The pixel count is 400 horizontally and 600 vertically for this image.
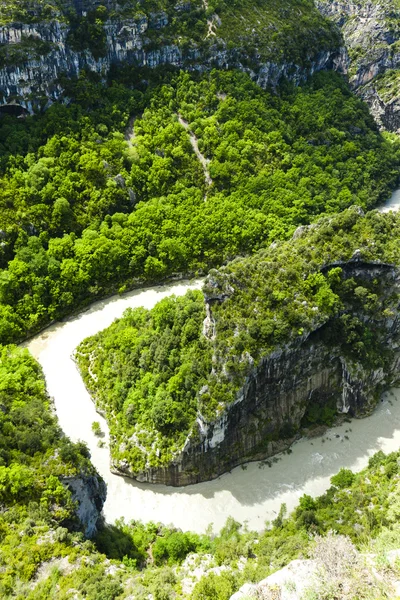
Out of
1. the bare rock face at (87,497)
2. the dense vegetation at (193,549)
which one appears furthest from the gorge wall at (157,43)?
the dense vegetation at (193,549)

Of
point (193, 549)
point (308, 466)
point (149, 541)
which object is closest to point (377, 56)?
point (308, 466)

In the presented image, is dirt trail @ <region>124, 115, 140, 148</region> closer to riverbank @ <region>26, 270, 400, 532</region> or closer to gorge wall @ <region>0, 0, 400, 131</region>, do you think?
gorge wall @ <region>0, 0, 400, 131</region>

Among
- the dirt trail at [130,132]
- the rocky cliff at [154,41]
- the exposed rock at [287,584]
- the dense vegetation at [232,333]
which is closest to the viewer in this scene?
the exposed rock at [287,584]

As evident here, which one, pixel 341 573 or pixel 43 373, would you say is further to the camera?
pixel 43 373

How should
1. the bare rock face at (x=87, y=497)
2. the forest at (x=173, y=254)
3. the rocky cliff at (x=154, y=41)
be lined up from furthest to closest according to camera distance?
the rocky cliff at (x=154, y=41)
the bare rock face at (x=87, y=497)
the forest at (x=173, y=254)

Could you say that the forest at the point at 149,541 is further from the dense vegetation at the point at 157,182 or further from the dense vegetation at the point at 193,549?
the dense vegetation at the point at 157,182

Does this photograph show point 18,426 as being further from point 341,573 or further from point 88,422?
point 341,573

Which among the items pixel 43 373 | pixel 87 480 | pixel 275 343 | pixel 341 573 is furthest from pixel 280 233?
pixel 341 573
